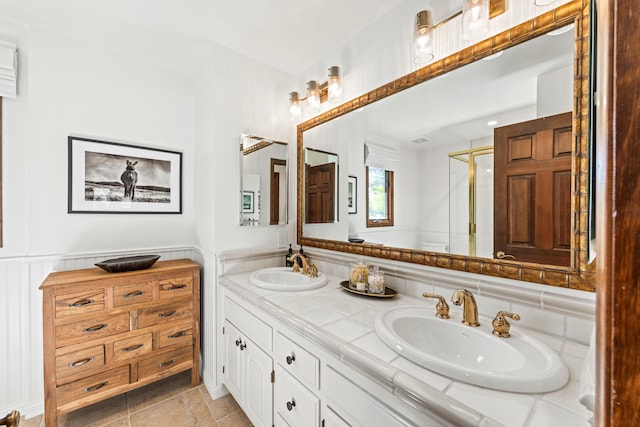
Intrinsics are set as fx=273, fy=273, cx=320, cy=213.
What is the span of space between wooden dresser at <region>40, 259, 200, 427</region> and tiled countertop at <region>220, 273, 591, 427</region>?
512mm

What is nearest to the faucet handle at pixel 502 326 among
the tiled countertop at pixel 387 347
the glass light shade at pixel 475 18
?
the tiled countertop at pixel 387 347

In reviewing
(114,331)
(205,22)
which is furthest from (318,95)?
(114,331)

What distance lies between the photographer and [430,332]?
110 centimetres

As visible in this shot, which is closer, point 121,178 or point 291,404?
point 291,404

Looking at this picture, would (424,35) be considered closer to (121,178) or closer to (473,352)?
(473,352)

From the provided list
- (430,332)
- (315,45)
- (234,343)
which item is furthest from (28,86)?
(430,332)

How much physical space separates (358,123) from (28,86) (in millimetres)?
2086

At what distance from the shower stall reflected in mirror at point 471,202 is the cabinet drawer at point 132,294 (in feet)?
6.04

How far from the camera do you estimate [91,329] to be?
161cm

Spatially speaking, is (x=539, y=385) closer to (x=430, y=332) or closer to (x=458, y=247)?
(x=430, y=332)

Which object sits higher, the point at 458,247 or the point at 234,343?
the point at 458,247

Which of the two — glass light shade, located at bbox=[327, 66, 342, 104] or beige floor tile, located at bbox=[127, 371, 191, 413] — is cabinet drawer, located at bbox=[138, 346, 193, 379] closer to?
beige floor tile, located at bbox=[127, 371, 191, 413]

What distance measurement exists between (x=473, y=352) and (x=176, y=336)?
1831 mm

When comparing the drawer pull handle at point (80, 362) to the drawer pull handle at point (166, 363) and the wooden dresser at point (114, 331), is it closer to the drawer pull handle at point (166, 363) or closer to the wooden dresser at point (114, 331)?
the wooden dresser at point (114, 331)
